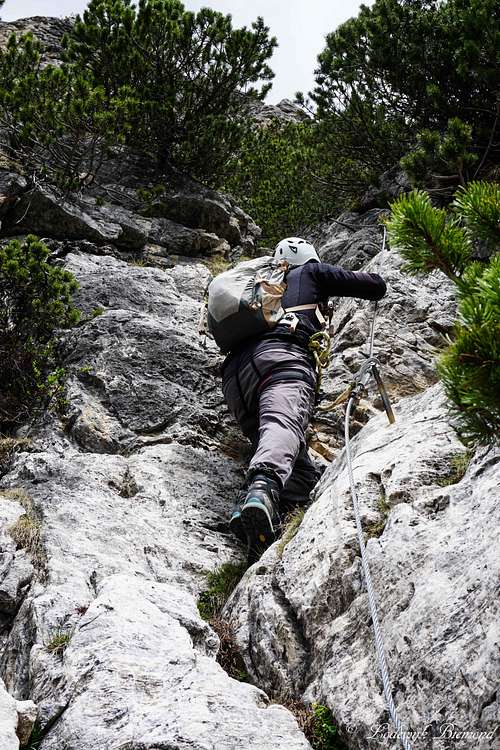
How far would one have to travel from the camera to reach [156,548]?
509cm

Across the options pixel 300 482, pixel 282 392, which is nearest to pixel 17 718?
pixel 300 482

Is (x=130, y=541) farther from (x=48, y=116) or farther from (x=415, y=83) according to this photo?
(x=415, y=83)

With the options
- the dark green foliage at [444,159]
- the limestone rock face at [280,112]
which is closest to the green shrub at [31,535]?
the dark green foliage at [444,159]

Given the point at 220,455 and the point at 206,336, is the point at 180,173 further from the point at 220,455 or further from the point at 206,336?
the point at 220,455

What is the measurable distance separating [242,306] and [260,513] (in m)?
2.16

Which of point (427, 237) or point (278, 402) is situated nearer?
point (427, 237)

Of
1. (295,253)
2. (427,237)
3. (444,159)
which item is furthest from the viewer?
(444,159)

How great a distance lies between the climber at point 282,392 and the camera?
4941 mm

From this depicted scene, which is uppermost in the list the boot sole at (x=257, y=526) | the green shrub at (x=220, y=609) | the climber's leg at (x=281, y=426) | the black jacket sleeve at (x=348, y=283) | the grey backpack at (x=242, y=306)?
the black jacket sleeve at (x=348, y=283)

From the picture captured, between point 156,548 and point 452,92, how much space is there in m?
8.52

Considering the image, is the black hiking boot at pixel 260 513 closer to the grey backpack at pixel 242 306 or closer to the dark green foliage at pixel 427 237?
the grey backpack at pixel 242 306

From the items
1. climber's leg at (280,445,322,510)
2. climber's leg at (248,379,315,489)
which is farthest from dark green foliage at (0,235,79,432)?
climber's leg at (280,445,322,510)

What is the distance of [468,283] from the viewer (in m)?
2.49

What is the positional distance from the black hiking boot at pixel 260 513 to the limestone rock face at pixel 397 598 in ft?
0.76
